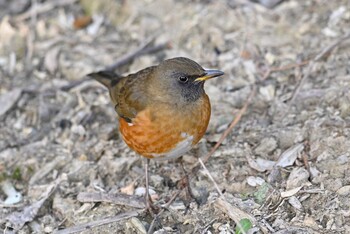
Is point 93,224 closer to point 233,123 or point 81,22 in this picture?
point 233,123

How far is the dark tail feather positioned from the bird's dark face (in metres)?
0.90

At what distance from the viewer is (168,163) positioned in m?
5.66

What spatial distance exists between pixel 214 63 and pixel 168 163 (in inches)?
58.4

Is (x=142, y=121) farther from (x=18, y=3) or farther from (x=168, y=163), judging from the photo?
(x=18, y=3)

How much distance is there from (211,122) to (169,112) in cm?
98

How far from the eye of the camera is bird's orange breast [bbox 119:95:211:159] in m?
4.93

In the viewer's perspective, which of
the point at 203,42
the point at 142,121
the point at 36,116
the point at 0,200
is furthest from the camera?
the point at 203,42

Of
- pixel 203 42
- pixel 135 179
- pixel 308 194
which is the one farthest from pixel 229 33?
pixel 308 194

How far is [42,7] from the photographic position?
776cm

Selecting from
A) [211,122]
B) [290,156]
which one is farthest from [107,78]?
[290,156]

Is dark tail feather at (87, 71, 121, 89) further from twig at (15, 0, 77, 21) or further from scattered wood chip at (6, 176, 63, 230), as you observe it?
twig at (15, 0, 77, 21)

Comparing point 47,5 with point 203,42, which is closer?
point 203,42

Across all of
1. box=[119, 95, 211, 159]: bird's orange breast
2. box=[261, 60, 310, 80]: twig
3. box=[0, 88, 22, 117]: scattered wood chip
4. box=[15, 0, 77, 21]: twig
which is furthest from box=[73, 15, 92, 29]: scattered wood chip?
box=[119, 95, 211, 159]: bird's orange breast

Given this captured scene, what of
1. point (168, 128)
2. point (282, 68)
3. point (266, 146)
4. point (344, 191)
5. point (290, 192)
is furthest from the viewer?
point (282, 68)
